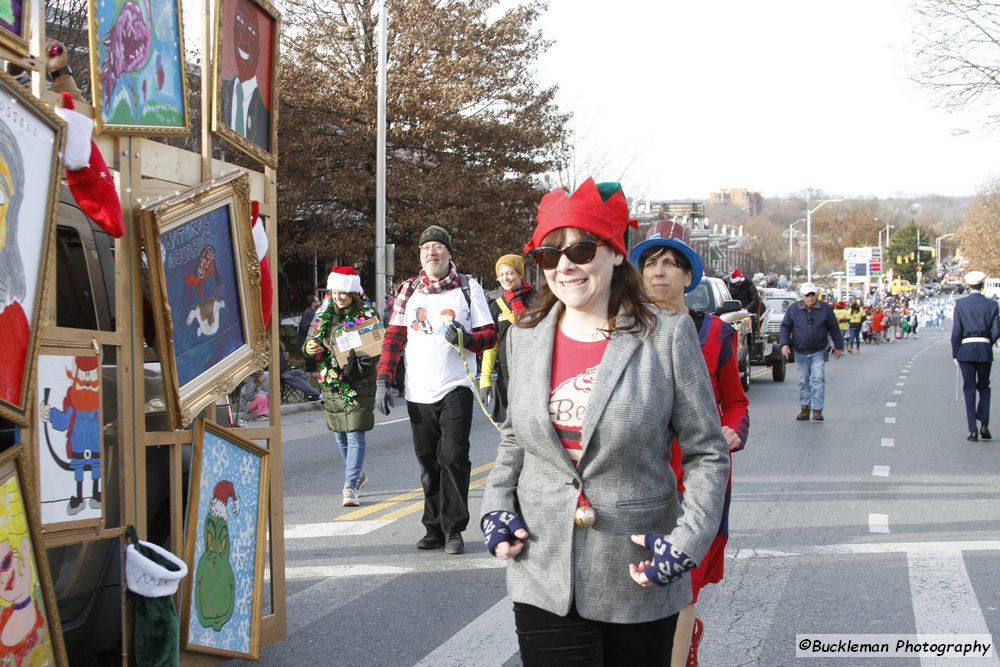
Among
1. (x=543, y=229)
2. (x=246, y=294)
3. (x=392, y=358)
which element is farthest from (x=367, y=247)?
(x=543, y=229)

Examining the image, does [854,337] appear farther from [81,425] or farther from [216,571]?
[81,425]

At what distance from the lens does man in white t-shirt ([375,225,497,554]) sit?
6539 mm

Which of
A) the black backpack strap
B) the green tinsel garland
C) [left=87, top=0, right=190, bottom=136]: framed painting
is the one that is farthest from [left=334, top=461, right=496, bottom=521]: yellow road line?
[left=87, top=0, right=190, bottom=136]: framed painting

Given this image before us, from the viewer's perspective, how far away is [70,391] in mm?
3373

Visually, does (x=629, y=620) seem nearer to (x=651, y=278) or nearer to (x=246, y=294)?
(x=651, y=278)

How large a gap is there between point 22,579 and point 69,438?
1.62ft

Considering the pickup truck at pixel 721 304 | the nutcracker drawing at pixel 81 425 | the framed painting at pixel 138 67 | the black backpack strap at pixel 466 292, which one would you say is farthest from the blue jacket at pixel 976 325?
the nutcracker drawing at pixel 81 425

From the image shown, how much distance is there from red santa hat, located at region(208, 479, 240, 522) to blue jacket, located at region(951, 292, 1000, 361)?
979 centimetres

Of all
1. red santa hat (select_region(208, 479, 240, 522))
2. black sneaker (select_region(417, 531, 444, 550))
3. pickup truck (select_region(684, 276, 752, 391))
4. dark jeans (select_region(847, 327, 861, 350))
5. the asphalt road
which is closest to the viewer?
red santa hat (select_region(208, 479, 240, 522))

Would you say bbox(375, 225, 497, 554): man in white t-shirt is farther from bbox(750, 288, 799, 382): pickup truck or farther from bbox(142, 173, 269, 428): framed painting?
bbox(750, 288, 799, 382): pickup truck

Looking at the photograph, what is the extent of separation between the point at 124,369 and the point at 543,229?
1674 mm

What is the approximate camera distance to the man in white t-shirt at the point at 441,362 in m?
6.54

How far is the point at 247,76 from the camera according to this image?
4.60 m

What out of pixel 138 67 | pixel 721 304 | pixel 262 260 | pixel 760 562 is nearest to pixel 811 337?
pixel 721 304
